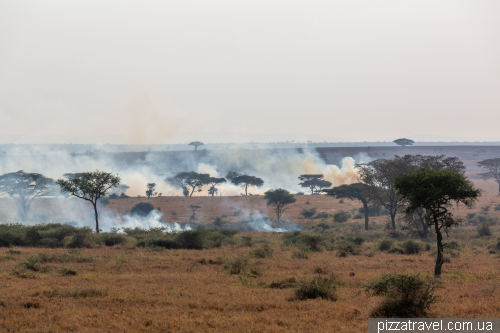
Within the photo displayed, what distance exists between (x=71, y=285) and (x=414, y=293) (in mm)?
11853

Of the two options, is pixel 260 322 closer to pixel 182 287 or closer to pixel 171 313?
pixel 171 313

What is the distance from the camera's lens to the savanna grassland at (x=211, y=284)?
10.1 metres

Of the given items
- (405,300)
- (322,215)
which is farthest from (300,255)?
(322,215)

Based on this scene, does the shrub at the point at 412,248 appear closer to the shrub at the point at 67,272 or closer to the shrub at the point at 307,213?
the shrub at the point at 67,272

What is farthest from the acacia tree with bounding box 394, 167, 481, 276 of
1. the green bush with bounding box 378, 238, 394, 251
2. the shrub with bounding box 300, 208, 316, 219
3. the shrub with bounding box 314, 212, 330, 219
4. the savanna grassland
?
the shrub with bounding box 300, 208, 316, 219

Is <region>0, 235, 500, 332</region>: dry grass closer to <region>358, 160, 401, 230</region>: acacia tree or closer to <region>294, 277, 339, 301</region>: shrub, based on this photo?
<region>294, 277, 339, 301</region>: shrub

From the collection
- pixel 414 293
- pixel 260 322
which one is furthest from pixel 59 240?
pixel 414 293

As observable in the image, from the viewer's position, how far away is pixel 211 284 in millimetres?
15164

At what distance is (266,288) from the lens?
1484 centimetres

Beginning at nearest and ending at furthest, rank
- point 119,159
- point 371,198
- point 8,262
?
point 8,262 → point 371,198 → point 119,159

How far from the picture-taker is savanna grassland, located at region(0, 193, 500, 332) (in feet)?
33.1

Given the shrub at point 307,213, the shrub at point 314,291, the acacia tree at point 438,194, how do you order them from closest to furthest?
1. the shrub at point 314,291
2. the acacia tree at point 438,194
3. the shrub at point 307,213

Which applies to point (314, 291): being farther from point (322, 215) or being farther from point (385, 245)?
point (322, 215)

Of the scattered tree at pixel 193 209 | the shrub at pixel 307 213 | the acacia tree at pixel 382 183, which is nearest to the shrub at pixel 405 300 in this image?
the acacia tree at pixel 382 183
